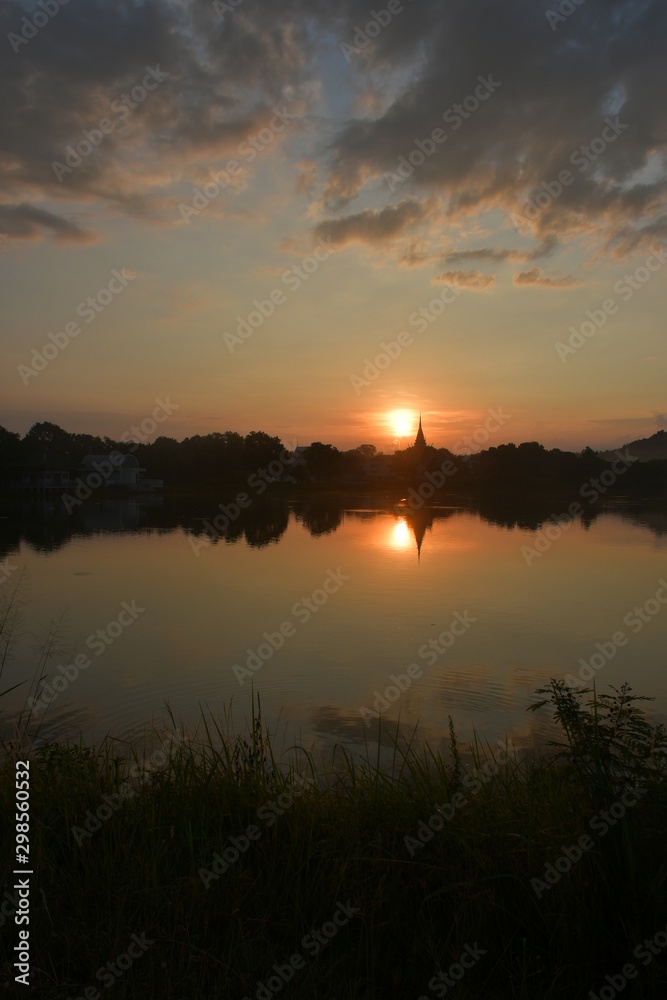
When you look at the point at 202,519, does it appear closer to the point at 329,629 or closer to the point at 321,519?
the point at 321,519

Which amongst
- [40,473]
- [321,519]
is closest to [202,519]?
[321,519]

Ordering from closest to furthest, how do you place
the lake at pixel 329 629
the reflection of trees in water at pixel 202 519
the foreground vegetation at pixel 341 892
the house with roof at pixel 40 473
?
1. the foreground vegetation at pixel 341 892
2. the lake at pixel 329 629
3. the reflection of trees in water at pixel 202 519
4. the house with roof at pixel 40 473

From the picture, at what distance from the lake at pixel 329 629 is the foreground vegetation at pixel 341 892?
3.44 m

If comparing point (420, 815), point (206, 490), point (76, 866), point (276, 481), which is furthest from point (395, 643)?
point (276, 481)

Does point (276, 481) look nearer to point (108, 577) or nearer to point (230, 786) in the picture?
point (108, 577)

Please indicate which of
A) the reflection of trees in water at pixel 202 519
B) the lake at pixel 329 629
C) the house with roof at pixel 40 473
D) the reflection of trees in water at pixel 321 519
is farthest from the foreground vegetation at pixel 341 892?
the house with roof at pixel 40 473

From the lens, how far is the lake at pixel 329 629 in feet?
28.1

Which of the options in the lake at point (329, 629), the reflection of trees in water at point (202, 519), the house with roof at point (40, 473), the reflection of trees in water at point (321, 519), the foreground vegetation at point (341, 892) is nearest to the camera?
the foreground vegetation at point (341, 892)

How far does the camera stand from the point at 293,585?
18.3m

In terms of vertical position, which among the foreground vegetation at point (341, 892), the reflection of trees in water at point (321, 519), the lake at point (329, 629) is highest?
the foreground vegetation at point (341, 892)

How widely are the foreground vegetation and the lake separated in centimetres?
344

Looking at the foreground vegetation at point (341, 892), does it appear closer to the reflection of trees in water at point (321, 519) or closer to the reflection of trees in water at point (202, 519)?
the reflection of trees in water at point (202, 519)

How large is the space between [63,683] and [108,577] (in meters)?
10.0

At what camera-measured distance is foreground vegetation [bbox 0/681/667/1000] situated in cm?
283
